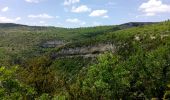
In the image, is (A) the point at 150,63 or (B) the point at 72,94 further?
(A) the point at 150,63

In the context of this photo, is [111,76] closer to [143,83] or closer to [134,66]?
[143,83]

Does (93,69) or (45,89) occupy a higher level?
(93,69)

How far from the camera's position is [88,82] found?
316 ft

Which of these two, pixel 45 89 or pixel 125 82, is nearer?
pixel 125 82

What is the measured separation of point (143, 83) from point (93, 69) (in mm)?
22184

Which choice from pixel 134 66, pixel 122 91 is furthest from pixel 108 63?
pixel 134 66

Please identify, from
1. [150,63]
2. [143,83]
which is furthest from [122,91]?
[150,63]

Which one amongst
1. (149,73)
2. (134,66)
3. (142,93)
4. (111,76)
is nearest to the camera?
(111,76)

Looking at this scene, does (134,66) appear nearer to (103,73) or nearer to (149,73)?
(149,73)

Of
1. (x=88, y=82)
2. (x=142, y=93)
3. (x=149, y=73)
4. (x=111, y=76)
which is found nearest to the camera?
(x=111, y=76)

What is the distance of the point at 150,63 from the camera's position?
4545 inches

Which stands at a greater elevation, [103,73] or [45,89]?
[103,73]

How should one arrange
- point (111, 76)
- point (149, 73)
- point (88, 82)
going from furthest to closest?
1. point (149, 73)
2. point (88, 82)
3. point (111, 76)

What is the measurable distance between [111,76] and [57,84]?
95.3 ft
